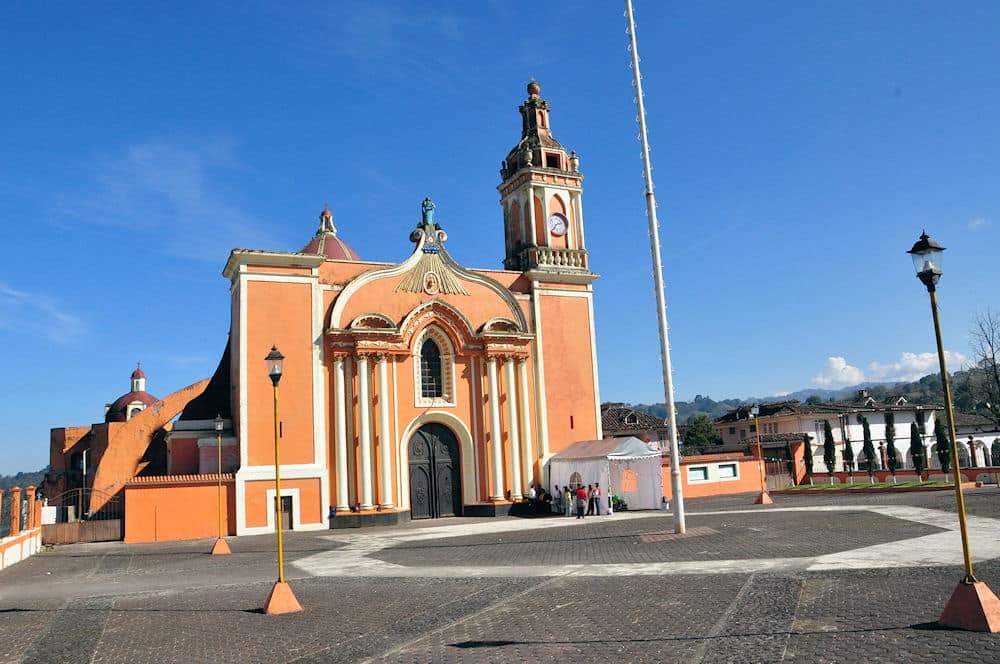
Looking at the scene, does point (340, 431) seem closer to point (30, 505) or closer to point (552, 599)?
point (30, 505)

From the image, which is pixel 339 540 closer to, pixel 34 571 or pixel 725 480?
pixel 34 571

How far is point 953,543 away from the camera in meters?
16.3

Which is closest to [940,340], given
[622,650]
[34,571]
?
[622,650]

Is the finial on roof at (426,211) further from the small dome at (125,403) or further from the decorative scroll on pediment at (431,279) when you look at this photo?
the small dome at (125,403)

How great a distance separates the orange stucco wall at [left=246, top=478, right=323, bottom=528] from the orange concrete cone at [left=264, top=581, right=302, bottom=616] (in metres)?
18.8

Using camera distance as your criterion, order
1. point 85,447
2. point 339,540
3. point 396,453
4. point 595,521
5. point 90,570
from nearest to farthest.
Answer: point 90,570
point 339,540
point 595,521
point 396,453
point 85,447

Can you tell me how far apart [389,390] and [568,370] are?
28.9 feet

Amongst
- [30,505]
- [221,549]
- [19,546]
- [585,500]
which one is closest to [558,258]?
[585,500]

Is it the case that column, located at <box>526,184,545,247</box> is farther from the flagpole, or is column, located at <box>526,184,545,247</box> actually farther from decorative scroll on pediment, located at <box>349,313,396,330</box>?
the flagpole

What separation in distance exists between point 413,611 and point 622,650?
420cm

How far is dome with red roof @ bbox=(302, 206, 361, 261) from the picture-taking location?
43.7 m

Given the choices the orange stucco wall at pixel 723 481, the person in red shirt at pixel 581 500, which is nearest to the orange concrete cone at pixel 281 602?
the person in red shirt at pixel 581 500

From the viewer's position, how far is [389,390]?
34.1 m

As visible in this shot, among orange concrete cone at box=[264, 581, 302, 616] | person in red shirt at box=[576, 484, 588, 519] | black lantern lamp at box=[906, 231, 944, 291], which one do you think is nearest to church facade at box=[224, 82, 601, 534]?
person in red shirt at box=[576, 484, 588, 519]
